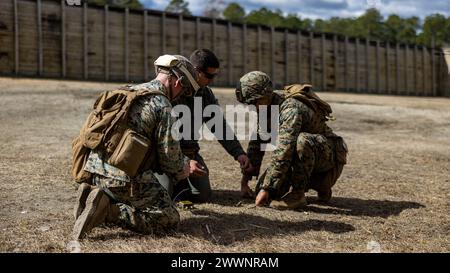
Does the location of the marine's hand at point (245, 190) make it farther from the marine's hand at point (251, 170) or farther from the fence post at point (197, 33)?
the fence post at point (197, 33)

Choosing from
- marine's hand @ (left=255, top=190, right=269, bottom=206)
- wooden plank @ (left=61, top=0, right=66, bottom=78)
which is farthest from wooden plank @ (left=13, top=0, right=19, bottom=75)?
marine's hand @ (left=255, top=190, right=269, bottom=206)

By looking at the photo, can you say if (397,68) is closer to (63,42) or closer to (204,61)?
(63,42)

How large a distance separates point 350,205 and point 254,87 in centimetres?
163

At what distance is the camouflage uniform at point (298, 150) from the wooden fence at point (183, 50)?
1662 centimetres

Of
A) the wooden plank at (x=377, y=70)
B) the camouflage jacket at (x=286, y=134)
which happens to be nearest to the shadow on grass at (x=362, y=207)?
the camouflage jacket at (x=286, y=134)

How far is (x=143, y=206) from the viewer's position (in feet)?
12.8

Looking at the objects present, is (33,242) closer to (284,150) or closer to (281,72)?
(284,150)

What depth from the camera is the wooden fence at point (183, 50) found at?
2002 cm

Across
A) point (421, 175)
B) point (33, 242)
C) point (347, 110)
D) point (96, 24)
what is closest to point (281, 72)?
point (96, 24)

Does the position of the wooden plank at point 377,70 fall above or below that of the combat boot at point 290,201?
above

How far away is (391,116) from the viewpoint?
Result: 50.1 ft

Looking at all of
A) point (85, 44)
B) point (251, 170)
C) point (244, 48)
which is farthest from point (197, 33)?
point (251, 170)

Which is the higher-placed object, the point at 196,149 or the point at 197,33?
the point at 197,33

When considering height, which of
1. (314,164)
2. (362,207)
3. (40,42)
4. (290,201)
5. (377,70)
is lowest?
(362,207)
